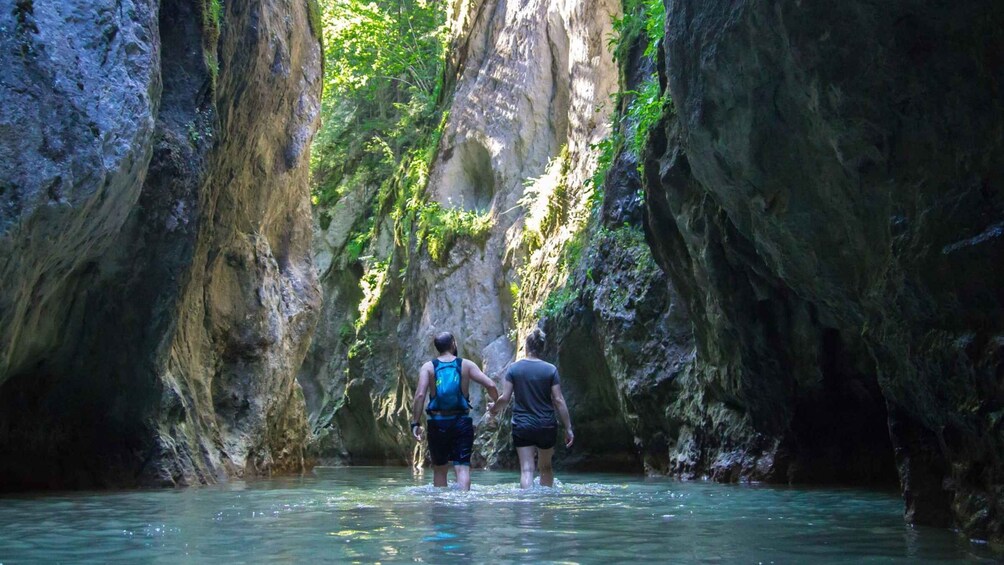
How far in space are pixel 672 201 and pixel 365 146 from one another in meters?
25.5

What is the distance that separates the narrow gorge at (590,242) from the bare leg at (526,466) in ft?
9.14

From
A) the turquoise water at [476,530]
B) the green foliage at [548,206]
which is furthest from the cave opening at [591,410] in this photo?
the turquoise water at [476,530]

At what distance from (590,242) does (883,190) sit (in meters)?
12.9

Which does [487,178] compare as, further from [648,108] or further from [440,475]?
[440,475]

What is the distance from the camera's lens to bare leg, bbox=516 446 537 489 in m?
10.4

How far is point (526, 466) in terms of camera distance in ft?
34.5

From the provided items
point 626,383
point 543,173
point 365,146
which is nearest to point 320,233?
point 365,146

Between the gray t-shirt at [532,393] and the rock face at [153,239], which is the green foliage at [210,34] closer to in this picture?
the rock face at [153,239]

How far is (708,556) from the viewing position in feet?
15.5

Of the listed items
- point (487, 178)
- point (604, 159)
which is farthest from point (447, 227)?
point (604, 159)

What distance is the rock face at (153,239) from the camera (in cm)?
825

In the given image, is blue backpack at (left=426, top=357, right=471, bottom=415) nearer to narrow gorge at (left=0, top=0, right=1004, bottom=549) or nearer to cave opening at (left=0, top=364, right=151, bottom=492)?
narrow gorge at (left=0, top=0, right=1004, bottom=549)

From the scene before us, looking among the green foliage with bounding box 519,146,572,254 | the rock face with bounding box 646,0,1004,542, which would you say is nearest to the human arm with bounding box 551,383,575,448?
the rock face with bounding box 646,0,1004,542

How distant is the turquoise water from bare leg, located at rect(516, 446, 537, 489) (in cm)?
105
